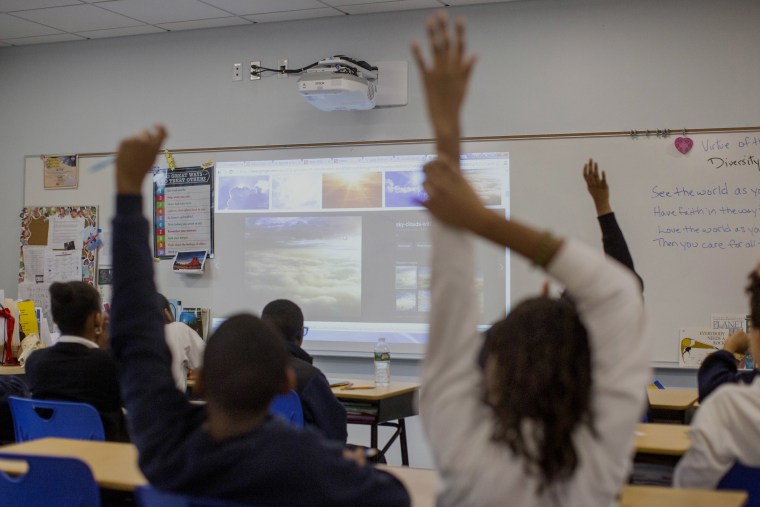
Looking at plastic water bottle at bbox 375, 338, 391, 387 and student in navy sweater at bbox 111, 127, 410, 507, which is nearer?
student in navy sweater at bbox 111, 127, 410, 507

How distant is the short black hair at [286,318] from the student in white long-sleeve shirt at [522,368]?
102 inches

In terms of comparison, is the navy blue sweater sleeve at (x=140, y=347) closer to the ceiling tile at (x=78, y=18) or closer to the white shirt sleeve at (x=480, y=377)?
the white shirt sleeve at (x=480, y=377)

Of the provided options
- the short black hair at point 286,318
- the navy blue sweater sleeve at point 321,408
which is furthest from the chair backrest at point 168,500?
the short black hair at point 286,318

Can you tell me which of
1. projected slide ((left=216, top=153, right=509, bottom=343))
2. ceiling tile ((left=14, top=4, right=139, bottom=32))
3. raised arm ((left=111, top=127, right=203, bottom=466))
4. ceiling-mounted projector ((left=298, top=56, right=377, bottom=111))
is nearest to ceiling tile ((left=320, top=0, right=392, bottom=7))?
ceiling-mounted projector ((left=298, top=56, right=377, bottom=111))

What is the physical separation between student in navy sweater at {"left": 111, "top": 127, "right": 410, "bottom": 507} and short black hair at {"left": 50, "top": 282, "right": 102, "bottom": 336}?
1.73 metres

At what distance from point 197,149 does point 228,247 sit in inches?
28.6

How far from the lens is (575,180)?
5016 mm

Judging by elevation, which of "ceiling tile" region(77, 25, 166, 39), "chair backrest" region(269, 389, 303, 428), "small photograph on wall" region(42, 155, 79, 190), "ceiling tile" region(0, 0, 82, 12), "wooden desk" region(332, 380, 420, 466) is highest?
"ceiling tile" region(0, 0, 82, 12)

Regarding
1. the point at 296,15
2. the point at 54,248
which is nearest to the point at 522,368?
the point at 296,15

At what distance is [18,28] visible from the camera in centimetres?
596

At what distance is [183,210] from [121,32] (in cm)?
139

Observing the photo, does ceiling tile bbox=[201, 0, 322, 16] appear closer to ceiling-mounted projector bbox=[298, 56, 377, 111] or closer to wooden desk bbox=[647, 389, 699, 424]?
ceiling-mounted projector bbox=[298, 56, 377, 111]

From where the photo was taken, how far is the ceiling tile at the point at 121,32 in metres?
5.91

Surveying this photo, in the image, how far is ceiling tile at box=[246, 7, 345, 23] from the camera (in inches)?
214
